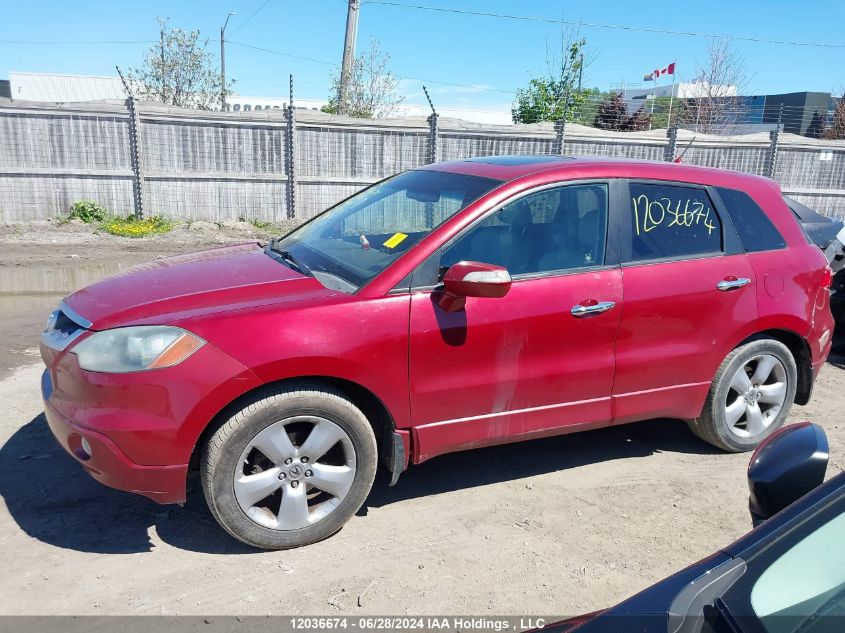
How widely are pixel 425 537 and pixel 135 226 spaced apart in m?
11.4

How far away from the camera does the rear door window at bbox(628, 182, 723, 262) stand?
13.7 feet

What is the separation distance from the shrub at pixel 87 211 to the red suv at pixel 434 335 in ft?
33.5

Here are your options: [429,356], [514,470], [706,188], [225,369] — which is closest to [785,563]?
[429,356]

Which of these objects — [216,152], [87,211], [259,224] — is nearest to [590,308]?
[259,224]

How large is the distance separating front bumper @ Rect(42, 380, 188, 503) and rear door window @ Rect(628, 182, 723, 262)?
2701 mm

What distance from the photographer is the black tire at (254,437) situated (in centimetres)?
324

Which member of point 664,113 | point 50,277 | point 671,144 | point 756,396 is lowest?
point 50,277

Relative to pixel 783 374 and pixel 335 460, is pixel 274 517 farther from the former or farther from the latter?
pixel 783 374

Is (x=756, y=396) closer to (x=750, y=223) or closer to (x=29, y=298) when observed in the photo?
(x=750, y=223)

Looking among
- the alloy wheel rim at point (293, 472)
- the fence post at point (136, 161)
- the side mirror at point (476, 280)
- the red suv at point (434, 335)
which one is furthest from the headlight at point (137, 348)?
the fence post at point (136, 161)

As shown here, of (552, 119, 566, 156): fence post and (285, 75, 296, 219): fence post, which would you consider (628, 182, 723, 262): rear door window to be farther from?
(552, 119, 566, 156): fence post

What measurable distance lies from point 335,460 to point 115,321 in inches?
48.5

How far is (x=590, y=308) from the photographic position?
153 inches

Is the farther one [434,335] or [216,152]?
[216,152]
